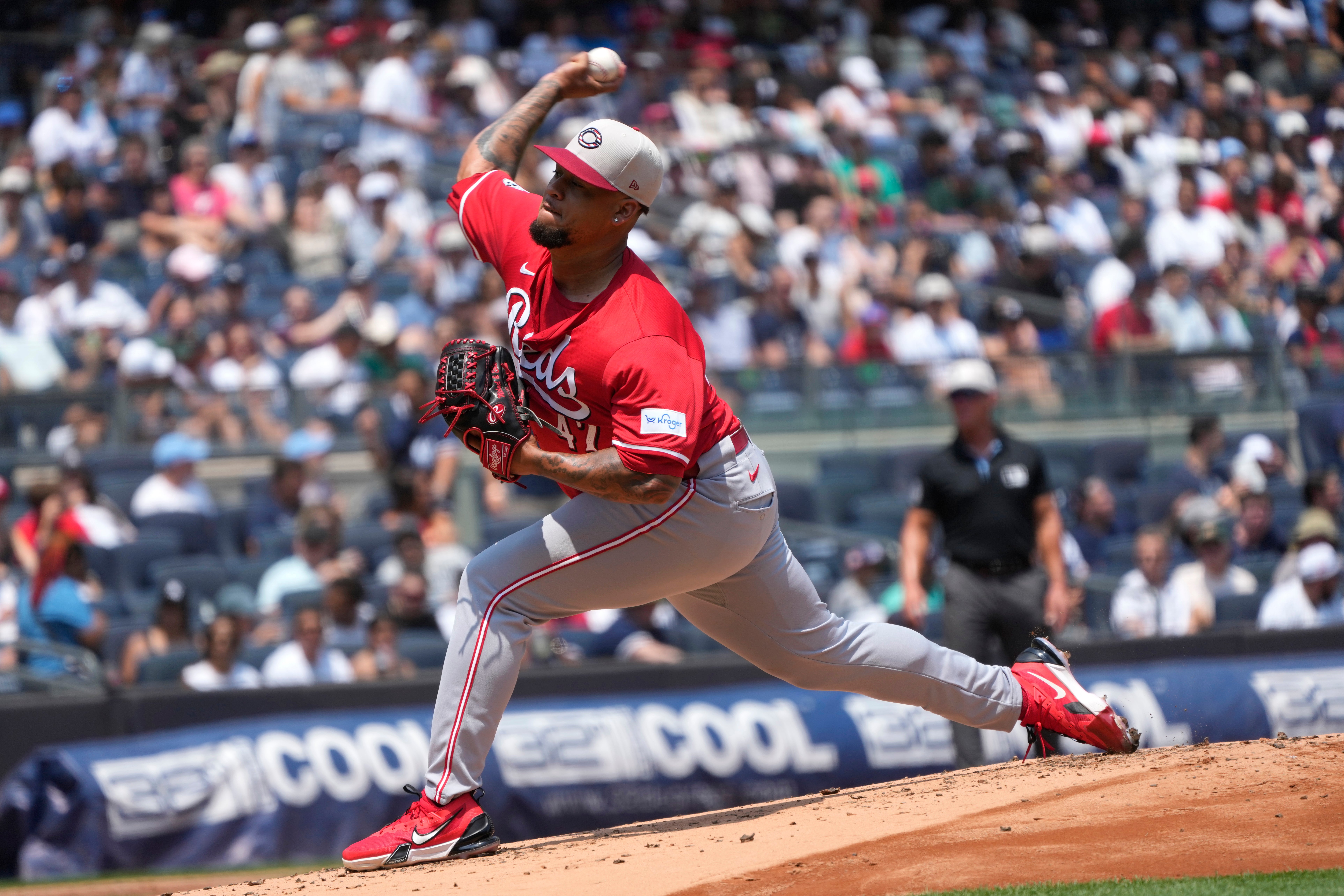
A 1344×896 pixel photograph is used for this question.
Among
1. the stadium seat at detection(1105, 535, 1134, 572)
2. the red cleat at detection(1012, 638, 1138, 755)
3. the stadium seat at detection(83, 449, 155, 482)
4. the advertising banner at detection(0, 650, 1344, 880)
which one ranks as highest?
the red cleat at detection(1012, 638, 1138, 755)

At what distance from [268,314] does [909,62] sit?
8.05 meters

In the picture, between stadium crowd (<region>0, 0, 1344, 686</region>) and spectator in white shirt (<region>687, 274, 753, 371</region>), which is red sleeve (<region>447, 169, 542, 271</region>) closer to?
stadium crowd (<region>0, 0, 1344, 686</region>)

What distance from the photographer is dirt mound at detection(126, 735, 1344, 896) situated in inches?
148

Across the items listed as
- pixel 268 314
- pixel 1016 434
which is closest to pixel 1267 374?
pixel 1016 434

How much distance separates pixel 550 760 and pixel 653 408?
3986 millimetres

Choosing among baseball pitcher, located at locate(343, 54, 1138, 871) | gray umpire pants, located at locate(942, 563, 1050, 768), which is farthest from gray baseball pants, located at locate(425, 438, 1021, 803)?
gray umpire pants, located at locate(942, 563, 1050, 768)

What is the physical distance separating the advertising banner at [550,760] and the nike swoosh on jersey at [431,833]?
2.74 meters

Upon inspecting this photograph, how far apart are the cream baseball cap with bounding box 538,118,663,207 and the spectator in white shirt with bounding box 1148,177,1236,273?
9.64 m

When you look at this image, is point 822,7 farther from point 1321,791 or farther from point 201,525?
point 1321,791

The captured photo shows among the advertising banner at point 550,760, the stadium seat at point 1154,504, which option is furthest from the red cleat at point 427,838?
the stadium seat at point 1154,504

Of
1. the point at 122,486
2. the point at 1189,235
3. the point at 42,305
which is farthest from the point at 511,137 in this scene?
the point at 1189,235

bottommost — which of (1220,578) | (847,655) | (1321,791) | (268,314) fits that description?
(1220,578)

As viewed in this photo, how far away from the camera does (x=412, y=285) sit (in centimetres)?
A: 1085

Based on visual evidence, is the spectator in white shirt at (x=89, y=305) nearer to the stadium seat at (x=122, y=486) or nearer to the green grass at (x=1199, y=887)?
the stadium seat at (x=122, y=486)
